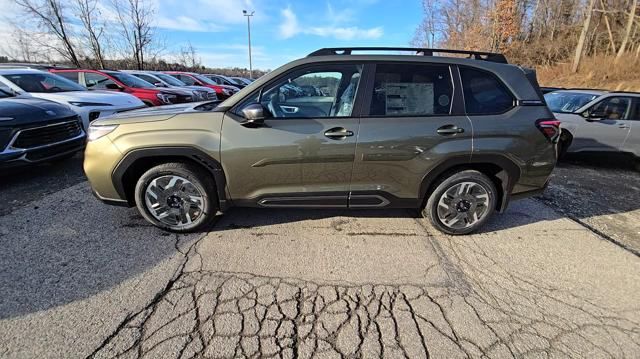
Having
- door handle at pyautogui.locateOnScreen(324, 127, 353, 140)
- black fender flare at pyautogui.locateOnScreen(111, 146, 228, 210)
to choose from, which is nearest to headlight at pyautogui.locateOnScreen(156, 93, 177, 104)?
black fender flare at pyautogui.locateOnScreen(111, 146, 228, 210)

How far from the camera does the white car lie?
613 centimetres

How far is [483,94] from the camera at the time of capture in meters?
3.19

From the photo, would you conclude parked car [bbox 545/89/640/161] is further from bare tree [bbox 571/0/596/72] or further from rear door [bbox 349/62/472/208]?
bare tree [bbox 571/0/596/72]

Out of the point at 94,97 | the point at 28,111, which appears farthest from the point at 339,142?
the point at 94,97

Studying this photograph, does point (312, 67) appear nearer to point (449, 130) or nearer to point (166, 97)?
point (449, 130)

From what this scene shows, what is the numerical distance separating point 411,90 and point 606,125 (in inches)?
204

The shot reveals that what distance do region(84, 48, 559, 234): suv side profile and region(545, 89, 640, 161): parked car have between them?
12.3ft

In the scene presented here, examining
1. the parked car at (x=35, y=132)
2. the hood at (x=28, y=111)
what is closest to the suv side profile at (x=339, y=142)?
the parked car at (x=35, y=132)

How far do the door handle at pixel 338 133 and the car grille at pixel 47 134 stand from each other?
4.27m

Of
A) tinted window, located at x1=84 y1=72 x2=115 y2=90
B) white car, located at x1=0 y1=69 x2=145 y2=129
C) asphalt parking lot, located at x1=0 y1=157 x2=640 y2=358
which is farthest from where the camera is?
tinted window, located at x1=84 y1=72 x2=115 y2=90

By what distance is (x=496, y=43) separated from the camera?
115ft

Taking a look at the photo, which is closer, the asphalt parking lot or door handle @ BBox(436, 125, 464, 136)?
the asphalt parking lot

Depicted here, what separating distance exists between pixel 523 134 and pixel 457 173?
73 cm

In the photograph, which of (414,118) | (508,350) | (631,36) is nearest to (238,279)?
(508,350)
